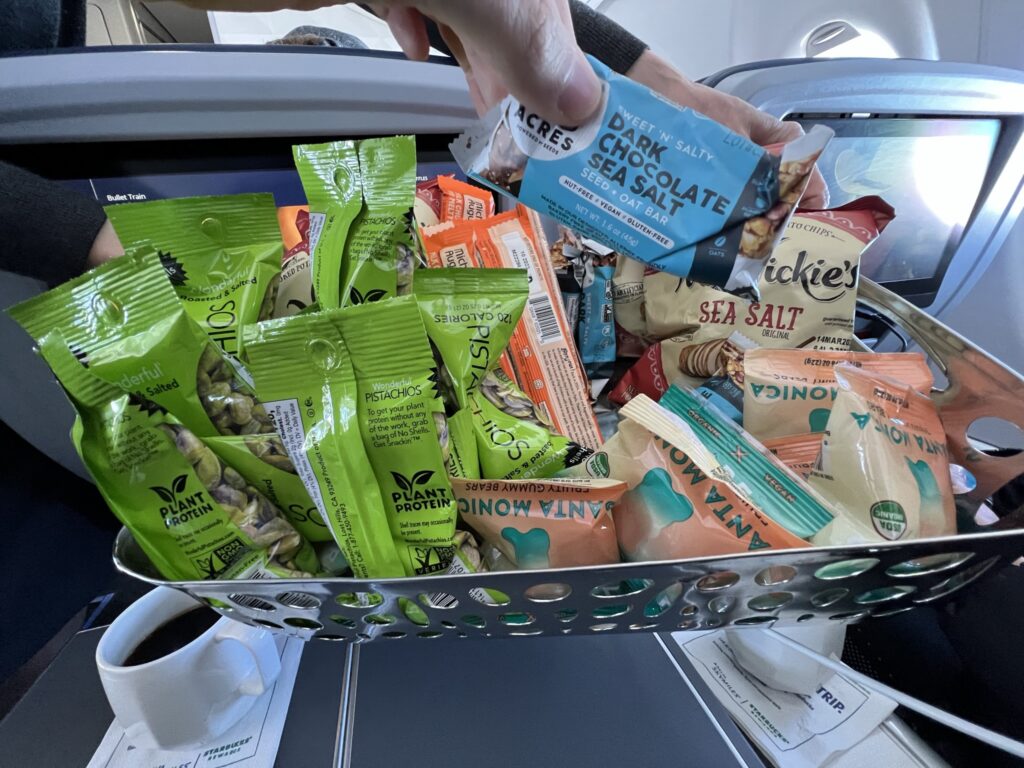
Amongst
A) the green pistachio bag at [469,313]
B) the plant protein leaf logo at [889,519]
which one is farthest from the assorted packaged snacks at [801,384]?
the green pistachio bag at [469,313]

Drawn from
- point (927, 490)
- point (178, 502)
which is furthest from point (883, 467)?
point (178, 502)

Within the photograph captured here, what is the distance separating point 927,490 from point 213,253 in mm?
606

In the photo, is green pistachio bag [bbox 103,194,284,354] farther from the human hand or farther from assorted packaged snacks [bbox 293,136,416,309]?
the human hand

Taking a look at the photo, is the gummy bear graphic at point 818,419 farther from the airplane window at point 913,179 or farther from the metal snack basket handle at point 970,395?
the airplane window at point 913,179

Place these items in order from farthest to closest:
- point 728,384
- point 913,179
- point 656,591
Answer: point 913,179, point 728,384, point 656,591

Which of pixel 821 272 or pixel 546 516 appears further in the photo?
pixel 821 272

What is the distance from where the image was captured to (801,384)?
0.51 metres

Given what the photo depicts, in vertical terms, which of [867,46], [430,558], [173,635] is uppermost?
[867,46]

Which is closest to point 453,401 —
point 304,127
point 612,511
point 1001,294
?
point 612,511

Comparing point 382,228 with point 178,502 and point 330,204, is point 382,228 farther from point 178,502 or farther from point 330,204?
point 178,502

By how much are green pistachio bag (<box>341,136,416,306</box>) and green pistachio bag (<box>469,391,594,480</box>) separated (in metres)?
A: 0.12

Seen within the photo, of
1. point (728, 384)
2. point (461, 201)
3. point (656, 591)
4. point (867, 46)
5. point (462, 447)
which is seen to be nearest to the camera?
point (656, 591)

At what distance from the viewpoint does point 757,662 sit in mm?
496

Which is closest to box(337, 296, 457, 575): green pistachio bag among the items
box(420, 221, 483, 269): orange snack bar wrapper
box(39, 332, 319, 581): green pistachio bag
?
box(39, 332, 319, 581): green pistachio bag
